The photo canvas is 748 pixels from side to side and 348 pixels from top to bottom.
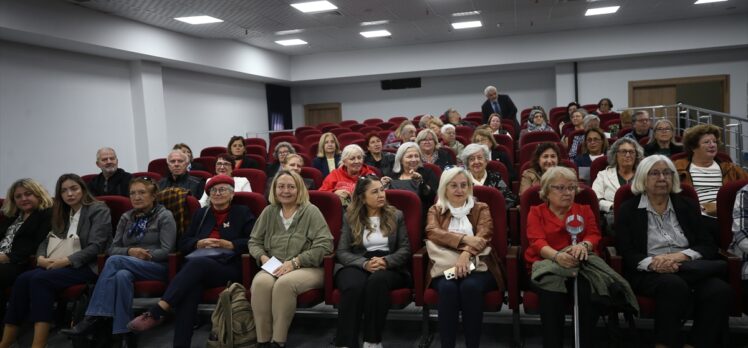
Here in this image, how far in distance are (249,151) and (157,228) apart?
3.38 meters

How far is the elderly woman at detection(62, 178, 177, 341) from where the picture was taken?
2963mm

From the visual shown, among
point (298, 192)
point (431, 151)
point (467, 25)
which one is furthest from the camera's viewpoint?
point (467, 25)

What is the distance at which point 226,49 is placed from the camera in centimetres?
1025

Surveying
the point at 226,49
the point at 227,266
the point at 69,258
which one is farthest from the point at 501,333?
the point at 226,49

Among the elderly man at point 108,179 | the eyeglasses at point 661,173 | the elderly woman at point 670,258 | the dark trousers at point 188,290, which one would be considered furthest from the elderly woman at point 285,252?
the elderly man at point 108,179

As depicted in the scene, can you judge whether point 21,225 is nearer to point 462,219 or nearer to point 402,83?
point 462,219

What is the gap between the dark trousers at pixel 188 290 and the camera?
291cm

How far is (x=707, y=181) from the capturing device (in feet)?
10.9

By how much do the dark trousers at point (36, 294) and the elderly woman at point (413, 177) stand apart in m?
2.13

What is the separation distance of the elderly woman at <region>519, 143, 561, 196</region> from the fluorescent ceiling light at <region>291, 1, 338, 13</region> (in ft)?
15.9

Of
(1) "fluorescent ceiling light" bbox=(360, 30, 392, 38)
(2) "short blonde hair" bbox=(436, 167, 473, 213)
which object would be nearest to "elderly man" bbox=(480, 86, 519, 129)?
(1) "fluorescent ceiling light" bbox=(360, 30, 392, 38)

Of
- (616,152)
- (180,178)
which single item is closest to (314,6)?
(180,178)

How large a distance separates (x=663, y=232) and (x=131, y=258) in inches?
115

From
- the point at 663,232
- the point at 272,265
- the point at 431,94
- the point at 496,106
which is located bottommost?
the point at 272,265
